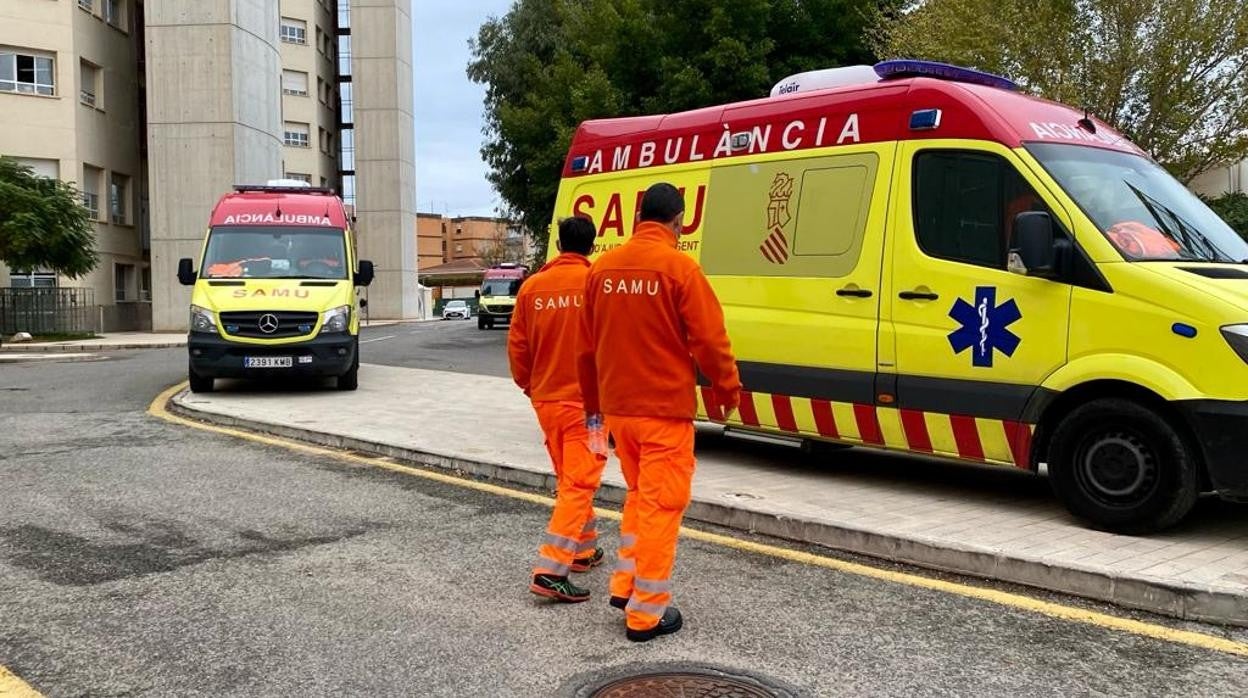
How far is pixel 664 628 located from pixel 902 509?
8.31 ft

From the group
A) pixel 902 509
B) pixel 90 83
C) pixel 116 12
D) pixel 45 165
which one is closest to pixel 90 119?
pixel 90 83

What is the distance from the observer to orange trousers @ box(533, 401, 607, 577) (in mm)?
4664

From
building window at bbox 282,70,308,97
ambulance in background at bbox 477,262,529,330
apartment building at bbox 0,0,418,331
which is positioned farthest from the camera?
building window at bbox 282,70,308,97

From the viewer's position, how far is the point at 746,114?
25.4ft

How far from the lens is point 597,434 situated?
464 cm

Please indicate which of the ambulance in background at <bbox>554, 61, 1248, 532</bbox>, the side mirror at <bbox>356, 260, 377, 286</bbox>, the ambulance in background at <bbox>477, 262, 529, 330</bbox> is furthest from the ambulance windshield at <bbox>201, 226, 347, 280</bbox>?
the ambulance in background at <bbox>477, 262, 529, 330</bbox>

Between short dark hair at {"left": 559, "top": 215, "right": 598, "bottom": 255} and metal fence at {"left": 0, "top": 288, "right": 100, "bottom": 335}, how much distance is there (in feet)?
105

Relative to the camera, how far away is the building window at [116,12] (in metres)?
38.0

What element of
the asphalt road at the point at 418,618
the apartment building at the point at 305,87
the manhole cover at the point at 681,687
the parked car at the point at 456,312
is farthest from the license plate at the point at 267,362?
the parked car at the point at 456,312

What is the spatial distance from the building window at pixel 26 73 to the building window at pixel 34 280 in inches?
234

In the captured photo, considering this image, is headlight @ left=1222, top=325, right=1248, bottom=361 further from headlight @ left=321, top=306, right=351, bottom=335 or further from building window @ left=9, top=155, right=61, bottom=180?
building window @ left=9, top=155, right=61, bottom=180

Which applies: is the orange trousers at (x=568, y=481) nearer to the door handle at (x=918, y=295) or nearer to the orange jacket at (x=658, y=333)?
the orange jacket at (x=658, y=333)

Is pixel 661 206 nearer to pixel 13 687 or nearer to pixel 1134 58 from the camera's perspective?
pixel 13 687

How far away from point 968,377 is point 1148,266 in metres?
1.19
